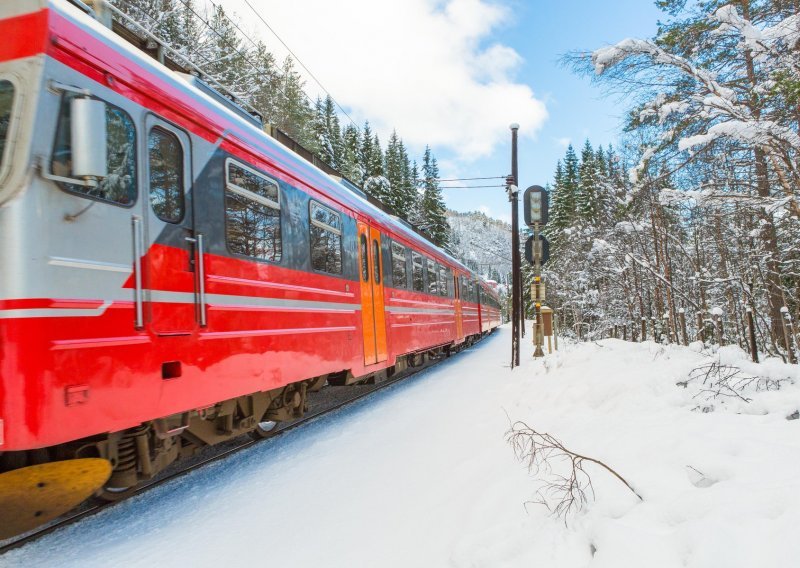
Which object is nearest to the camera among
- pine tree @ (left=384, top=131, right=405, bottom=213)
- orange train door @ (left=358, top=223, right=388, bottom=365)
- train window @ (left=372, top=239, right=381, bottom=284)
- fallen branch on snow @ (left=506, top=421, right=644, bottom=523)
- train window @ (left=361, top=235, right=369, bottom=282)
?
fallen branch on snow @ (left=506, top=421, right=644, bottom=523)

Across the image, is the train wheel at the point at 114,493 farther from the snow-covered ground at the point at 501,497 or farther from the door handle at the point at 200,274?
the door handle at the point at 200,274

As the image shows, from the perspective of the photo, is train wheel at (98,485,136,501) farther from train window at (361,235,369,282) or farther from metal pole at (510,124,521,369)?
metal pole at (510,124,521,369)

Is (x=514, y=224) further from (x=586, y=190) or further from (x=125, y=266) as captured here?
(x=586, y=190)

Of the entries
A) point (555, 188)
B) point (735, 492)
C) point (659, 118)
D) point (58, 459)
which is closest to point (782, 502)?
point (735, 492)

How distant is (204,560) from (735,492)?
290cm

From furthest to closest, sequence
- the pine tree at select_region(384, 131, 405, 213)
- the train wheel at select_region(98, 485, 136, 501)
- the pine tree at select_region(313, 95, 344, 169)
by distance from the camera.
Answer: the pine tree at select_region(384, 131, 405, 213) → the pine tree at select_region(313, 95, 344, 169) → the train wheel at select_region(98, 485, 136, 501)

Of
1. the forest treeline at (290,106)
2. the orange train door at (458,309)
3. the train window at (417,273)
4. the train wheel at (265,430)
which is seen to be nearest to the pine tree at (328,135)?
the forest treeline at (290,106)

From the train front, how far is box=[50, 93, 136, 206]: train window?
0.34 ft

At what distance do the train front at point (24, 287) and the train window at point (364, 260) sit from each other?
194 inches

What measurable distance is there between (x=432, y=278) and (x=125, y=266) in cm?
951

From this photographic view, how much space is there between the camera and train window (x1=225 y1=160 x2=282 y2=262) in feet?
13.9

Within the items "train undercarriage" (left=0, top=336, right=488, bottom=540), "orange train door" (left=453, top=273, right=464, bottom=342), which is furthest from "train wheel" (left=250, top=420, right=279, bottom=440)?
"orange train door" (left=453, top=273, right=464, bottom=342)

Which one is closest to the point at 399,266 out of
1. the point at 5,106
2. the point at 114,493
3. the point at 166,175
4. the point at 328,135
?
the point at 166,175

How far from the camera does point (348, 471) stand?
14.5 ft
